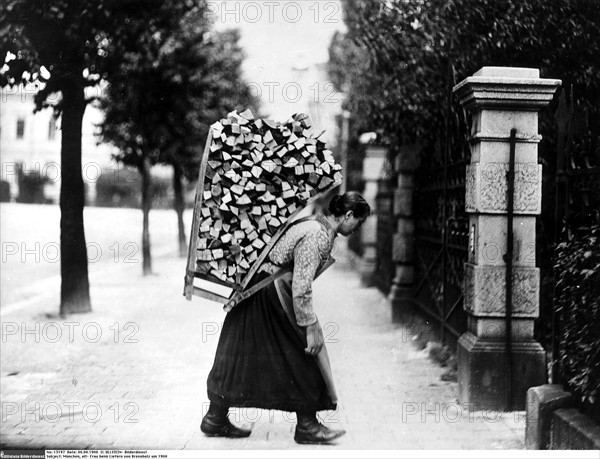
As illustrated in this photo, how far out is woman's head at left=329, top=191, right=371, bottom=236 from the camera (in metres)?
4.44

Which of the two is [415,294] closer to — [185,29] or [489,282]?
[489,282]

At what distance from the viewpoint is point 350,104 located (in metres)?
13.0

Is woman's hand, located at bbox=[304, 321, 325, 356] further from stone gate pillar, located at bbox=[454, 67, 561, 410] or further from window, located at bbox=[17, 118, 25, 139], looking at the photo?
window, located at bbox=[17, 118, 25, 139]

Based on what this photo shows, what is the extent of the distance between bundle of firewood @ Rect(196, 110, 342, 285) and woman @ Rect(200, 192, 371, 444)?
160 mm

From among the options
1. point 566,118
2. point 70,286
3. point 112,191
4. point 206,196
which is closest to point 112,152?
point 112,191

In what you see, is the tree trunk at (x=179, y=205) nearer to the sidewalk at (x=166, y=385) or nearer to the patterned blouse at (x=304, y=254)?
the sidewalk at (x=166, y=385)

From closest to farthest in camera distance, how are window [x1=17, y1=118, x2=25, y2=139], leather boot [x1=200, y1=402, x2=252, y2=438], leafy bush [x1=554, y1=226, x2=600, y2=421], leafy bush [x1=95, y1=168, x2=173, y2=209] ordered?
1. leafy bush [x1=554, y1=226, x2=600, y2=421]
2. leather boot [x1=200, y1=402, x2=252, y2=438]
3. window [x1=17, y1=118, x2=25, y2=139]
4. leafy bush [x1=95, y1=168, x2=173, y2=209]

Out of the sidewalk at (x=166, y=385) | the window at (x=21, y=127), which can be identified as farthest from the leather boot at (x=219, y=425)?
the window at (x=21, y=127)

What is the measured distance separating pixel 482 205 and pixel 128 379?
10.3 feet

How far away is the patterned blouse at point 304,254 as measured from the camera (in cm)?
429

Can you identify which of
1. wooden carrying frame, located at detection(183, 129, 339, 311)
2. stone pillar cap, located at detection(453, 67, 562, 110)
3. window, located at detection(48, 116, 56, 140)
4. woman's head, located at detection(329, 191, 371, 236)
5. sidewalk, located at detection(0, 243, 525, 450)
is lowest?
sidewalk, located at detection(0, 243, 525, 450)

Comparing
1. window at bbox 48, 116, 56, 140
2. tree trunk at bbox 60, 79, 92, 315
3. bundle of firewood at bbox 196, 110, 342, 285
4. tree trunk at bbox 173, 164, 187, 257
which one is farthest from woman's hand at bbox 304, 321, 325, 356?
tree trunk at bbox 173, 164, 187, 257

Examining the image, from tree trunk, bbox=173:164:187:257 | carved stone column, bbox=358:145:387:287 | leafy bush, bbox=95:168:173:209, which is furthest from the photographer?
carved stone column, bbox=358:145:387:287

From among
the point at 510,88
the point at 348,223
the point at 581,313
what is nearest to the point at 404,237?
the point at 510,88
